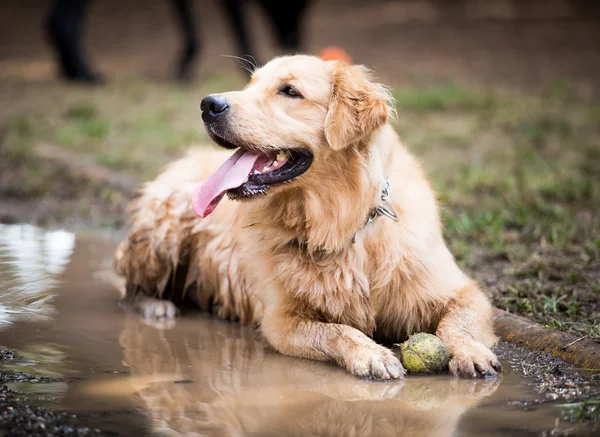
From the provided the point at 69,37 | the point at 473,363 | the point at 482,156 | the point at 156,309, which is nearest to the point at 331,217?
the point at 473,363

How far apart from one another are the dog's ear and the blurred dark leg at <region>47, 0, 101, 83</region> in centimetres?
897

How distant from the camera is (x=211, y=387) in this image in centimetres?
361

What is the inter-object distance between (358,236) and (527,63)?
11.7m

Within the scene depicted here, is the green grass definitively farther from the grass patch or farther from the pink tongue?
the pink tongue

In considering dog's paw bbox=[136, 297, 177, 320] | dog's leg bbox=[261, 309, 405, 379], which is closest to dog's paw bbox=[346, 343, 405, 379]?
dog's leg bbox=[261, 309, 405, 379]

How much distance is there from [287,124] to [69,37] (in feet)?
30.4

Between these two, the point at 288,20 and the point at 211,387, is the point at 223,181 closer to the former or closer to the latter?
the point at 211,387

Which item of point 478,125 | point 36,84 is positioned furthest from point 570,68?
point 36,84

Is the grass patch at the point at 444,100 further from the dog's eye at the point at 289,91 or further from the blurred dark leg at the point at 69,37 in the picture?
the dog's eye at the point at 289,91

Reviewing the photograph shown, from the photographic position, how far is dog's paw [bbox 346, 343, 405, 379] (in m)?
3.74

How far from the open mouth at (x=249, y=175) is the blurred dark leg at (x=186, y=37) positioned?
28.3ft

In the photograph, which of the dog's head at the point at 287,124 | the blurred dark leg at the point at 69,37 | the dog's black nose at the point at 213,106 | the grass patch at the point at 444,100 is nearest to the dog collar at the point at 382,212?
the dog's head at the point at 287,124

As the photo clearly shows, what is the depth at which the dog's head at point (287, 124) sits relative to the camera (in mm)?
4055

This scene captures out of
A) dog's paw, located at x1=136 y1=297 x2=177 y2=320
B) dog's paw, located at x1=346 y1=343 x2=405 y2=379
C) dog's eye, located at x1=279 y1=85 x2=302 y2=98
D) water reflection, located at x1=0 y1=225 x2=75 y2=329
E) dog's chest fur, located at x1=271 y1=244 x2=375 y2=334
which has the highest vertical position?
dog's eye, located at x1=279 y1=85 x2=302 y2=98
